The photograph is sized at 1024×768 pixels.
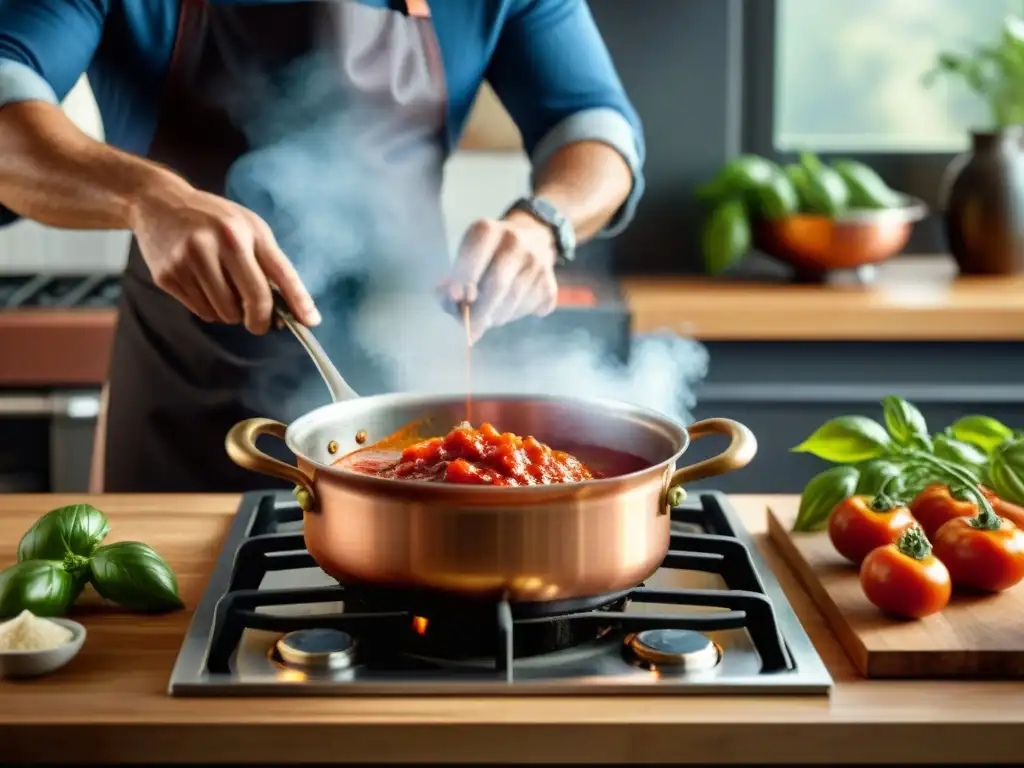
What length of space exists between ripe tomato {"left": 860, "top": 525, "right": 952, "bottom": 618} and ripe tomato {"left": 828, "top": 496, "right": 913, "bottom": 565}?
3.1 inches

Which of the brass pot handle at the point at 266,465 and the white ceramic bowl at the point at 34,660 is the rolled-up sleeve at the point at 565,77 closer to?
the brass pot handle at the point at 266,465

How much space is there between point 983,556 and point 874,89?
2.42 m

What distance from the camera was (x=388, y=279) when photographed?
1.87 m

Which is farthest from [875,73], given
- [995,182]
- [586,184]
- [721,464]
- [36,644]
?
[36,644]

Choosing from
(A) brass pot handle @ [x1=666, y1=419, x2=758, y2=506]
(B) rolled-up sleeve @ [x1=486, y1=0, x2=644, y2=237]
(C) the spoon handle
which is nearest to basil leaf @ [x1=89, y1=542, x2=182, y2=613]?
(C) the spoon handle

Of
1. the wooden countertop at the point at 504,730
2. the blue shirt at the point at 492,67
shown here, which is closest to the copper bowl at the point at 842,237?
the blue shirt at the point at 492,67

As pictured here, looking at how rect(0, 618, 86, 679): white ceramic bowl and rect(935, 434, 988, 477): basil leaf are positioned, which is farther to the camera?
rect(935, 434, 988, 477): basil leaf

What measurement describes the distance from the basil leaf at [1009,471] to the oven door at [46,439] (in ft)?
6.08

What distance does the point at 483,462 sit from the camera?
3.31ft

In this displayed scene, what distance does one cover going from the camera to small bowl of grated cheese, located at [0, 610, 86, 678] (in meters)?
0.89

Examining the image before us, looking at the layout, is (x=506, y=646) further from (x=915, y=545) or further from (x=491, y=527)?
(x=915, y=545)

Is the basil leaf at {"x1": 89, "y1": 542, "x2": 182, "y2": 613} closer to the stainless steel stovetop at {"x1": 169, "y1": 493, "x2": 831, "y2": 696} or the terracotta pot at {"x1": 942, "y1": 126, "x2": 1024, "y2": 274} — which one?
the stainless steel stovetop at {"x1": 169, "y1": 493, "x2": 831, "y2": 696}

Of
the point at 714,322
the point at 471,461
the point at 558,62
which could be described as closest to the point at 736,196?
the point at 714,322

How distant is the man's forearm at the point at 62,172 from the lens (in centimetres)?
140
